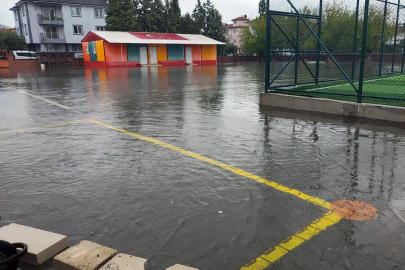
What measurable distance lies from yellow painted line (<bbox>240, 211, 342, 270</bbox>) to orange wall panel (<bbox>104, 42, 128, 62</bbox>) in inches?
1640

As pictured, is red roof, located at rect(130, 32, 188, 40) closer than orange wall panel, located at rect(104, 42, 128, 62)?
No

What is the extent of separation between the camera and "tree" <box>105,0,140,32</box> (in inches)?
2089

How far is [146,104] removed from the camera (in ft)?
37.5

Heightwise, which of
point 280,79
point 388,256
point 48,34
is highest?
point 48,34

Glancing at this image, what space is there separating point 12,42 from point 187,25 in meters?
29.0

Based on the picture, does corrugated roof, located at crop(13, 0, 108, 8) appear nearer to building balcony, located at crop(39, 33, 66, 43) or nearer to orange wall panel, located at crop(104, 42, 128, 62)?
building balcony, located at crop(39, 33, 66, 43)

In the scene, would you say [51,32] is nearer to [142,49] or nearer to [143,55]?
[142,49]

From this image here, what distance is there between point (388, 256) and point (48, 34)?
60292 millimetres

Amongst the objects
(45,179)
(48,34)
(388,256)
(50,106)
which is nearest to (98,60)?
(48,34)

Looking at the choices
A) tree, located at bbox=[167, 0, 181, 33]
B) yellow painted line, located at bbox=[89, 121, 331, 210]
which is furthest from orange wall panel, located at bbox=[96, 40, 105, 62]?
yellow painted line, located at bbox=[89, 121, 331, 210]

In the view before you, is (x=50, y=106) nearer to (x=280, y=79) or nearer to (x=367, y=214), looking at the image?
(x=280, y=79)

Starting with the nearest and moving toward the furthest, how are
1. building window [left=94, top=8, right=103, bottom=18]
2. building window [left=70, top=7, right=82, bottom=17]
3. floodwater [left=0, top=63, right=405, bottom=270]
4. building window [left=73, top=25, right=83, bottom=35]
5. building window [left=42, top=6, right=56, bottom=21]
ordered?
floodwater [left=0, top=63, right=405, bottom=270] → building window [left=42, top=6, right=56, bottom=21] → building window [left=70, top=7, right=82, bottom=17] → building window [left=73, top=25, right=83, bottom=35] → building window [left=94, top=8, right=103, bottom=18]

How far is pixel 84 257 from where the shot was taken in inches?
114

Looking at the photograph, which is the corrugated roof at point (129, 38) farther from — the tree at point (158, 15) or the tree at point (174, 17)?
the tree at point (158, 15)
